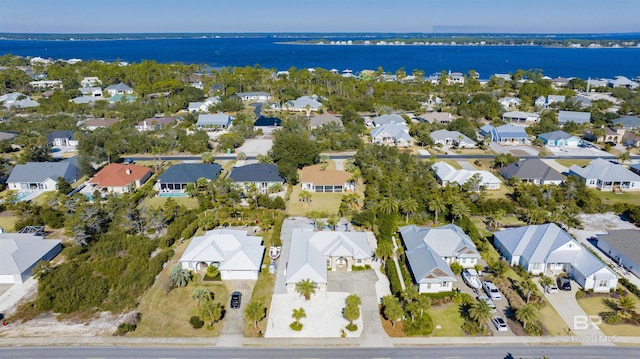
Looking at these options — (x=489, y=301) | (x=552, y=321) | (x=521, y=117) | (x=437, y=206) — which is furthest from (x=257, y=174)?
(x=521, y=117)

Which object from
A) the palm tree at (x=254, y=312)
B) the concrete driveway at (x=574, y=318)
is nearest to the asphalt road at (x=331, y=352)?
the concrete driveway at (x=574, y=318)

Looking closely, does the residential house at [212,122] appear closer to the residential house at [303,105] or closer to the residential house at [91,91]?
the residential house at [303,105]

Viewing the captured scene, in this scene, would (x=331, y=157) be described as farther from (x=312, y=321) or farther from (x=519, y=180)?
(x=312, y=321)

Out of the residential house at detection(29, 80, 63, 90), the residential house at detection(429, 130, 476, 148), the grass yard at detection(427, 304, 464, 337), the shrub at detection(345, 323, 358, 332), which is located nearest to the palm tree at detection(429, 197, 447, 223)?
the grass yard at detection(427, 304, 464, 337)

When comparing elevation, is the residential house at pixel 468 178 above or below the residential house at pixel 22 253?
above

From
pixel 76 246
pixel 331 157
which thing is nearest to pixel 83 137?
pixel 76 246

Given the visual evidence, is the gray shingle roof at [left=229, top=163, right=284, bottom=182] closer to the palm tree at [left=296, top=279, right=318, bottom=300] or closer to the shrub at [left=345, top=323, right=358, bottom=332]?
the palm tree at [left=296, top=279, right=318, bottom=300]
